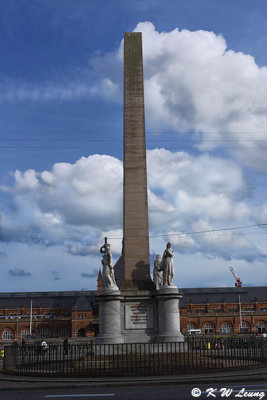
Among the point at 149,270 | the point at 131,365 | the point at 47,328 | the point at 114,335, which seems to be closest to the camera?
the point at 131,365

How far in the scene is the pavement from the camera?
13.2 m

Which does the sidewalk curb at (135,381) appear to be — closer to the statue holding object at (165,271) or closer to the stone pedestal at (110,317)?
the stone pedestal at (110,317)

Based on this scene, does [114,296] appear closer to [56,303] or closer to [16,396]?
[16,396]

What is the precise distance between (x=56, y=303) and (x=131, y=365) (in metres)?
95.6

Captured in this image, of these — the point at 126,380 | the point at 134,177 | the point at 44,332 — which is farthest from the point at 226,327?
the point at 126,380

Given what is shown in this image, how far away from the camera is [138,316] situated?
2023cm

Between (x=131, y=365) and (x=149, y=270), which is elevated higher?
(x=149, y=270)

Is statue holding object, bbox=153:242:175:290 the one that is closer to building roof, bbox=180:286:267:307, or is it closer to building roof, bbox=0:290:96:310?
building roof, bbox=0:290:96:310

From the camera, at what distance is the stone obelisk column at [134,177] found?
21578mm

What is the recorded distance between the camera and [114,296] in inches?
775

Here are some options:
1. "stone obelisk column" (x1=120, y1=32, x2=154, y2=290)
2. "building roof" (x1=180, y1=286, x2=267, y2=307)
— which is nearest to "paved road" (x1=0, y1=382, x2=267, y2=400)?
"stone obelisk column" (x1=120, y1=32, x2=154, y2=290)

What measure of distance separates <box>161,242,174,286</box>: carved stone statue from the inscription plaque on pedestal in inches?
54.3

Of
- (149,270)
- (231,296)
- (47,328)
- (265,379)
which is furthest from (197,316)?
(265,379)

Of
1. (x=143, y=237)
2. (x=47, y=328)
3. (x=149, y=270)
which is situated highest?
(x=143, y=237)
